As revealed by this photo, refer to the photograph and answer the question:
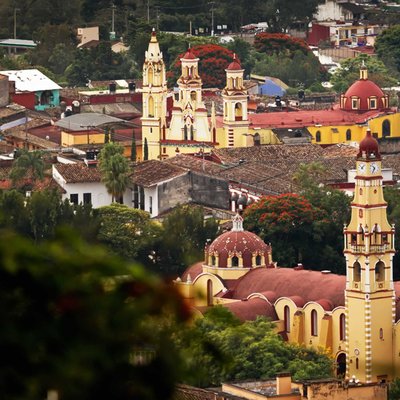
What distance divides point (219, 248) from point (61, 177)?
17.7 m

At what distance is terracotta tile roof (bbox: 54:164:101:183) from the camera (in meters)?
61.2

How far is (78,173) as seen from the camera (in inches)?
2431

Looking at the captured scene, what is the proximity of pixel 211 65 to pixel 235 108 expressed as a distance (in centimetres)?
1954

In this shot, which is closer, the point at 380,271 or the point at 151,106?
the point at 380,271

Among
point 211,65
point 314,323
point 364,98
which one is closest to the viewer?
point 314,323

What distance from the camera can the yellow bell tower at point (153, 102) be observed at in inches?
2729

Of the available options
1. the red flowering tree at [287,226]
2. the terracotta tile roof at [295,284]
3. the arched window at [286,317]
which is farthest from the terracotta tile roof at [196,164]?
the arched window at [286,317]

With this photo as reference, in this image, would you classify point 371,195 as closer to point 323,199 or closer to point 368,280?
point 368,280

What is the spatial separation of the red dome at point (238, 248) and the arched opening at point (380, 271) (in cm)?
513

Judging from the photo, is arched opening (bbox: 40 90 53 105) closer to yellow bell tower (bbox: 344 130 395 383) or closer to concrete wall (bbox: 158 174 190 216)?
concrete wall (bbox: 158 174 190 216)

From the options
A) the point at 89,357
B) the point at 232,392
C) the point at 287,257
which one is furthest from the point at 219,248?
the point at 89,357

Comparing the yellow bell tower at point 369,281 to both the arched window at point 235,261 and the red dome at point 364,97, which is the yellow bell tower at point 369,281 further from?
the red dome at point 364,97

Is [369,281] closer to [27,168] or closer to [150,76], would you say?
[27,168]

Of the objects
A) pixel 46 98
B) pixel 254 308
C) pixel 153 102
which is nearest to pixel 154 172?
pixel 153 102
